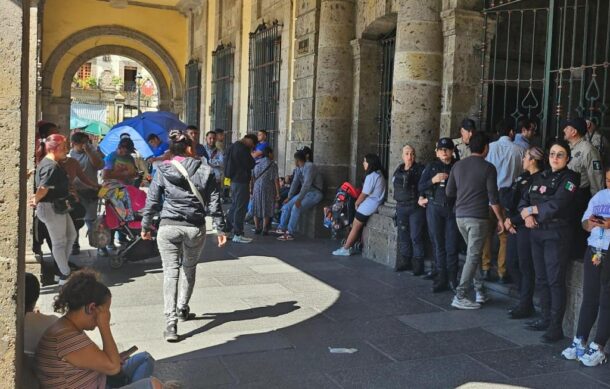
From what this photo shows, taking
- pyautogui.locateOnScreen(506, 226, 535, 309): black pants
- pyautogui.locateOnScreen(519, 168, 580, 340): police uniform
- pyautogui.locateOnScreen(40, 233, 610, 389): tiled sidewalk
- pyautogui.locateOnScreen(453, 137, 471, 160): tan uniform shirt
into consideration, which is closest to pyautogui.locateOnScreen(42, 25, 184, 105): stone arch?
pyautogui.locateOnScreen(40, 233, 610, 389): tiled sidewalk

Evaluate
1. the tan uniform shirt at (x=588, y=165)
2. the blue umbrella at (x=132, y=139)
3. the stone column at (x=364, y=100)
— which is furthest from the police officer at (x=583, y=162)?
the blue umbrella at (x=132, y=139)

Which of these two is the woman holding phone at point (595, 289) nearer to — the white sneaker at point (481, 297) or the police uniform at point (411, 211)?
the white sneaker at point (481, 297)

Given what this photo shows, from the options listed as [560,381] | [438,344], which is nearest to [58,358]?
[438,344]

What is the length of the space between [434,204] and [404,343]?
216 centimetres

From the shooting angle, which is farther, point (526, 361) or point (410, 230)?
point (410, 230)

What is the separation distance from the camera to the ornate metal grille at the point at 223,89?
50.2 feet

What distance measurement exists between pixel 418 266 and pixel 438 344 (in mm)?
2483

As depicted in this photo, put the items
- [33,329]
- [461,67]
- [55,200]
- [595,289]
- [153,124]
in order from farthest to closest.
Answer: [153,124]
[461,67]
[55,200]
[595,289]
[33,329]

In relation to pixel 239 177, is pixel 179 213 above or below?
below

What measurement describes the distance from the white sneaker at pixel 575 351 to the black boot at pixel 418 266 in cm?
277

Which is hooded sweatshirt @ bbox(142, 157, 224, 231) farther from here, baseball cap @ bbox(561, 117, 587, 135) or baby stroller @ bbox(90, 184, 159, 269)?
baseball cap @ bbox(561, 117, 587, 135)

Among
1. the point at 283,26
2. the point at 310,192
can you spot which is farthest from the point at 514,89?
the point at 283,26

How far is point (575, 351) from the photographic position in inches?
186

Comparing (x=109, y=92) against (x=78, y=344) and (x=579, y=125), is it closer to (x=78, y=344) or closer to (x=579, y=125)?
(x=579, y=125)
